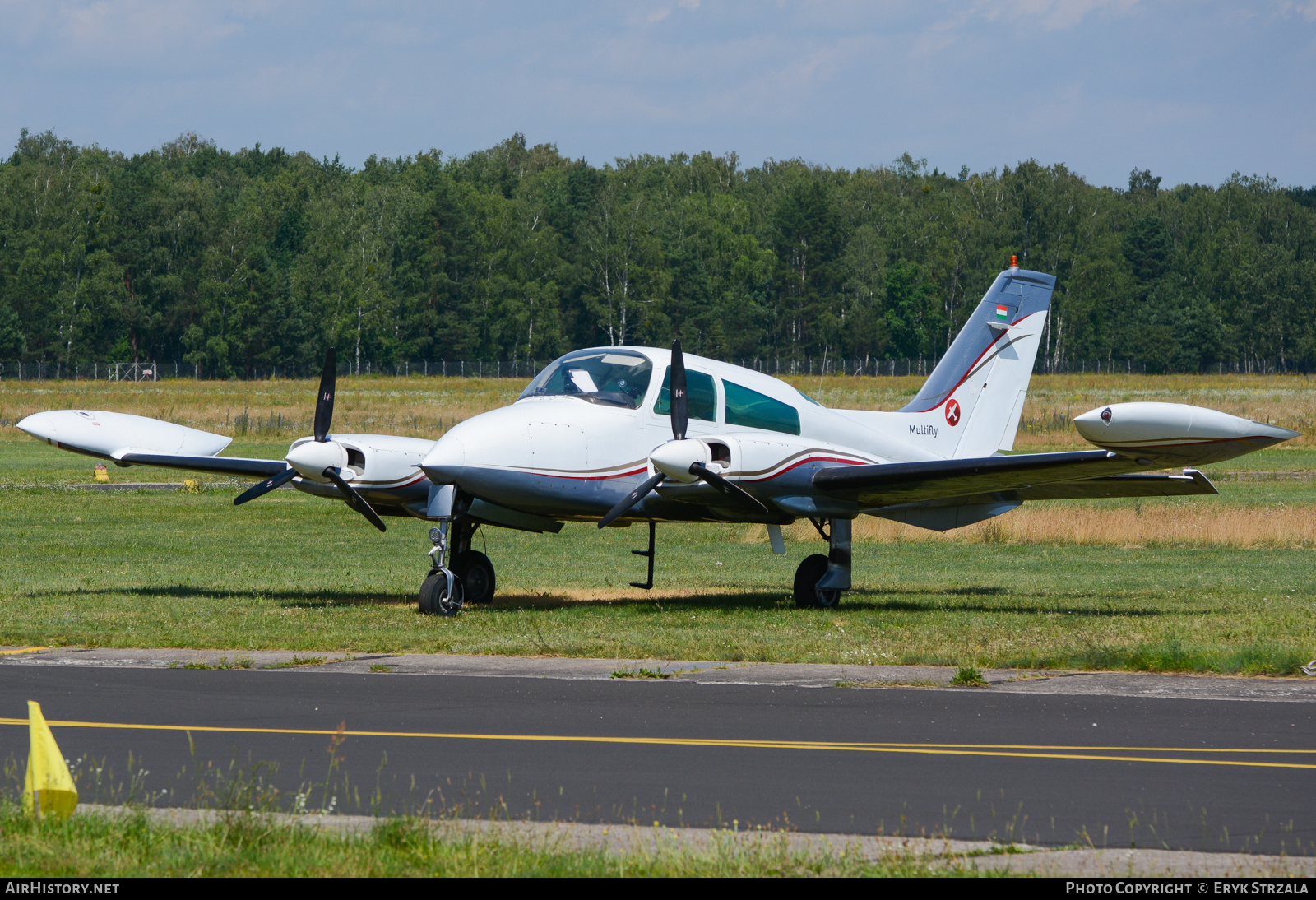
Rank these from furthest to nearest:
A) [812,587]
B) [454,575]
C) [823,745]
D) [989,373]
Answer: [989,373] < [812,587] < [454,575] < [823,745]

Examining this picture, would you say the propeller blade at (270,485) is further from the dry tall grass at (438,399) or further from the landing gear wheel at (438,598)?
the dry tall grass at (438,399)

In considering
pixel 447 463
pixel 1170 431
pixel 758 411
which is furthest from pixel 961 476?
pixel 447 463

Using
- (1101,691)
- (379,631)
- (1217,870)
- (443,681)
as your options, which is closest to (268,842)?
(1217,870)

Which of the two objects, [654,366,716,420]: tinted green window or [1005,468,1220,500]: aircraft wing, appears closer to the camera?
[654,366,716,420]: tinted green window

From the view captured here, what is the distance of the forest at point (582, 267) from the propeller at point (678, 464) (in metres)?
104

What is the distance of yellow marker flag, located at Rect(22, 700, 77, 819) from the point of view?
7.05m

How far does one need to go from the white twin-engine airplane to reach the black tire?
0.08 ft

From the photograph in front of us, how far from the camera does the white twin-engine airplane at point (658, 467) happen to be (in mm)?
17625

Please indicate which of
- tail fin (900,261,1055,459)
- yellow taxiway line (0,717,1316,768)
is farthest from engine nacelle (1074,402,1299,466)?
tail fin (900,261,1055,459)

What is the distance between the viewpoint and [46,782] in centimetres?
706

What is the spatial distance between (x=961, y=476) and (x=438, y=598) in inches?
264

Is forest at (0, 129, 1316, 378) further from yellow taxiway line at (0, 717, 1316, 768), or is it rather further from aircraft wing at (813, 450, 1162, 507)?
yellow taxiway line at (0, 717, 1316, 768)

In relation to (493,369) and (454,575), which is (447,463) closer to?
(454,575)

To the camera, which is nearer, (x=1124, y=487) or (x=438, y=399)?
(x=1124, y=487)
